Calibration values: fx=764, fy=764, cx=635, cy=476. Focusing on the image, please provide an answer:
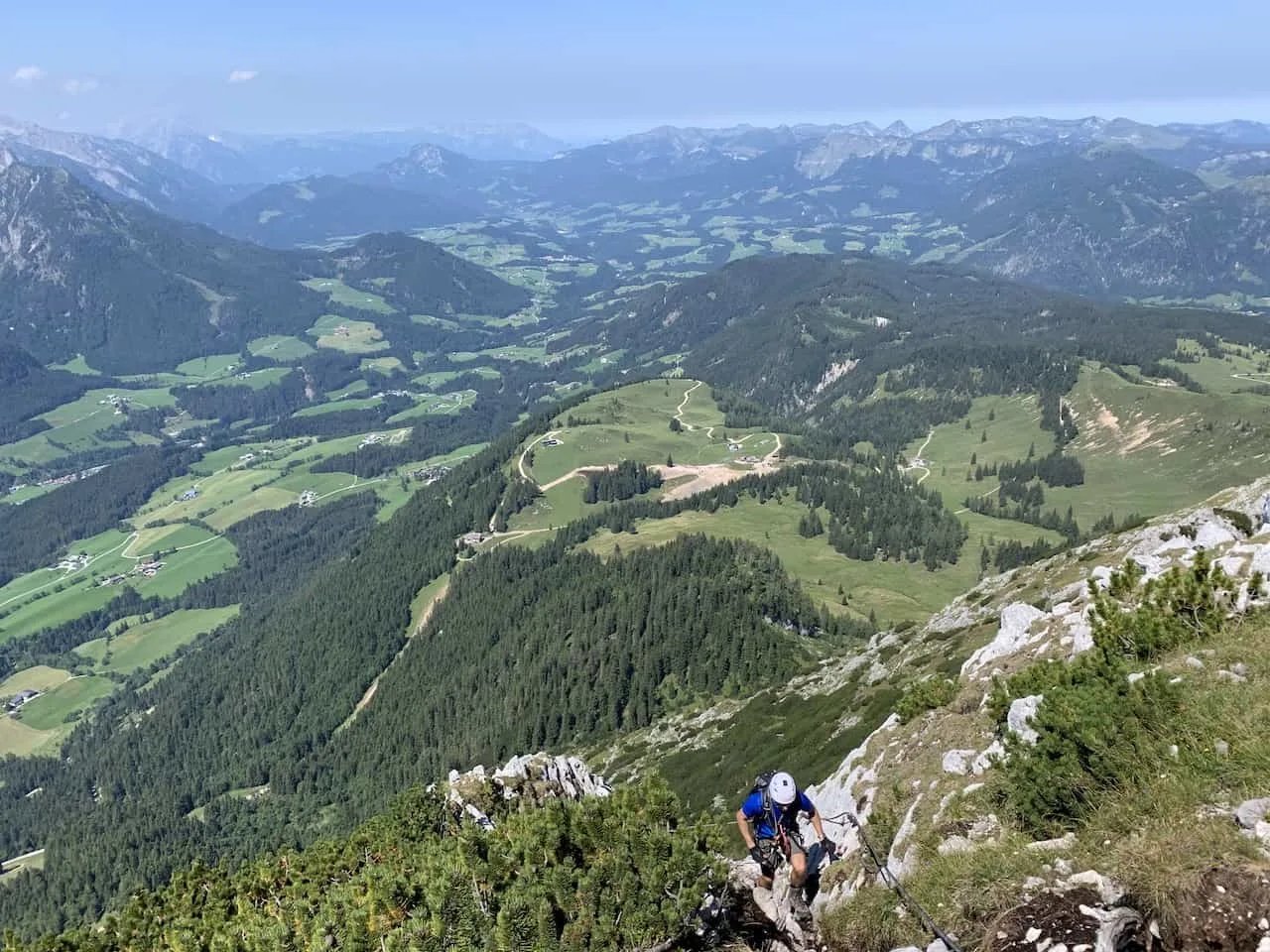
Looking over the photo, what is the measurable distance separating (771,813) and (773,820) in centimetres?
16

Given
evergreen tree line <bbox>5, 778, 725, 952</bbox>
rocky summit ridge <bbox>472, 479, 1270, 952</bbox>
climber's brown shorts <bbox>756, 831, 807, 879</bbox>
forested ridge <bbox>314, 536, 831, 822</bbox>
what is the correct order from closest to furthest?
rocky summit ridge <bbox>472, 479, 1270, 952</bbox> < evergreen tree line <bbox>5, 778, 725, 952</bbox> < climber's brown shorts <bbox>756, 831, 807, 879</bbox> < forested ridge <bbox>314, 536, 831, 822</bbox>

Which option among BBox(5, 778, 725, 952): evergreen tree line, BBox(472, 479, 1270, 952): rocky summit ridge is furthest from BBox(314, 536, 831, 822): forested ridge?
BBox(5, 778, 725, 952): evergreen tree line

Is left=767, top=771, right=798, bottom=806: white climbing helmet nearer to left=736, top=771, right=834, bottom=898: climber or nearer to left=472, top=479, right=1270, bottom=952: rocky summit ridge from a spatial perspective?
left=736, top=771, right=834, bottom=898: climber

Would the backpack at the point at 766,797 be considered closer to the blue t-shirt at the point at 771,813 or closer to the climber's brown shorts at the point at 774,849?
the blue t-shirt at the point at 771,813

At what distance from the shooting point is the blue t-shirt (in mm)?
19203

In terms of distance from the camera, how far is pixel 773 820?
63.0ft

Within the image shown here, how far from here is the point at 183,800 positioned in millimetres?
198250

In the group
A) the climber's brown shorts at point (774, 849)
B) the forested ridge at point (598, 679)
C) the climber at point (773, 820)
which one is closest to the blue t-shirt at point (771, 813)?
the climber at point (773, 820)

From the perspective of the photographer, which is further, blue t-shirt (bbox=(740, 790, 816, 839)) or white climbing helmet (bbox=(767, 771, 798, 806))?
blue t-shirt (bbox=(740, 790, 816, 839))

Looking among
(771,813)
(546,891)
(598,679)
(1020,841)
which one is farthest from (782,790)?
(598,679)

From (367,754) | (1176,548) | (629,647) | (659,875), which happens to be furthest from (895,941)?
(367,754)

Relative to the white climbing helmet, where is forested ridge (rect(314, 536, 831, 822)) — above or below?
below

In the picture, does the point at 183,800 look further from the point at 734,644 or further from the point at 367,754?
the point at 734,644

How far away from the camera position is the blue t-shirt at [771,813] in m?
19.2
